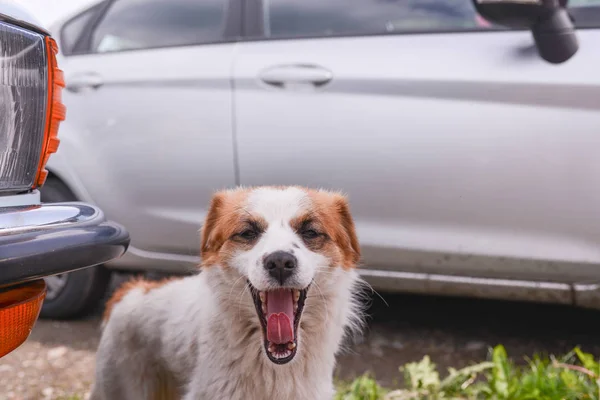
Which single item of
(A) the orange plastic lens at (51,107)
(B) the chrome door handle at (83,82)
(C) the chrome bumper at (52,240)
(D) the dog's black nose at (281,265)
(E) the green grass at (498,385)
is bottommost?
(E) the green grass at (498,385)

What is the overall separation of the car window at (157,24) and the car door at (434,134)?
15.1 inches

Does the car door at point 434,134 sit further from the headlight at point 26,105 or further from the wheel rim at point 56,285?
the headlight at point 26,105

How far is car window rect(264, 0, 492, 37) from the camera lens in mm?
3064

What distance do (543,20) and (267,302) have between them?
5.52 feet

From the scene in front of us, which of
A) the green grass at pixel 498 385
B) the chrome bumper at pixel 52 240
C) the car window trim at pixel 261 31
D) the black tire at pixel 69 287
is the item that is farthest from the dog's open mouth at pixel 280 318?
the black tire at pixel 69 287

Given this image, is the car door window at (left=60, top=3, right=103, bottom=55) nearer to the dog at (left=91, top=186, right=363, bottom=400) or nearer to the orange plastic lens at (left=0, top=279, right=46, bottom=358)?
the dog at (left=91, top=186, right=363, bottom=400)

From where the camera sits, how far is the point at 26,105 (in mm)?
1509

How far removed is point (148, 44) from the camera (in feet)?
11.6

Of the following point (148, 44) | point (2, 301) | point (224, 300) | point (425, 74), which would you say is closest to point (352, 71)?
point (425, 74)

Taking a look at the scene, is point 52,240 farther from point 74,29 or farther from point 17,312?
point 74,29

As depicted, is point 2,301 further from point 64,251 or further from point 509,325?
point 509,325

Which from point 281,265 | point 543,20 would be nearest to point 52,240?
point 281,265

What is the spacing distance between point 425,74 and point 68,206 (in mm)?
1895

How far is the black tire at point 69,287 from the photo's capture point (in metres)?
3.65
